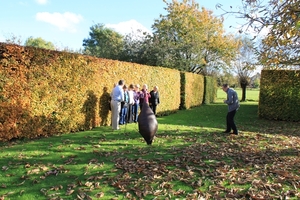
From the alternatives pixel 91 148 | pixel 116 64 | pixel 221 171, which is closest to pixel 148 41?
pixel 116 64

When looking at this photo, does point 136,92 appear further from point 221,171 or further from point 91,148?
point 221,171

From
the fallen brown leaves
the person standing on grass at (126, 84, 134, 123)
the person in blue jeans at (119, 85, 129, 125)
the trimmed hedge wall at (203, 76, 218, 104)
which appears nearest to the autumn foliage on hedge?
the person in blue jeans at (119, 85, 129, 125)

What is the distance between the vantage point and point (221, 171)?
5.97 meters

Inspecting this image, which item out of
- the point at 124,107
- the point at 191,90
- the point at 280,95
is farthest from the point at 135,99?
the point at 191,90

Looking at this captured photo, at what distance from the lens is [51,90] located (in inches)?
372

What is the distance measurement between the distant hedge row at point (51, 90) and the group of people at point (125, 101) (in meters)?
0.82

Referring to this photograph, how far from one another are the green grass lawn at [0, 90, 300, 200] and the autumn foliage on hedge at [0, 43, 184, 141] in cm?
69

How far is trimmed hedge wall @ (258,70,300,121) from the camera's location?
1683 cm

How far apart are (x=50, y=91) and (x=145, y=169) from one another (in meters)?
5.19

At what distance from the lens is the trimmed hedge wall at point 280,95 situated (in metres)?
16.8

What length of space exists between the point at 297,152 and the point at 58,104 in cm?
813

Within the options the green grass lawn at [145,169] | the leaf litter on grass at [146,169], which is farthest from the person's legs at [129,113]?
the leaf litter on grass at [146,169]

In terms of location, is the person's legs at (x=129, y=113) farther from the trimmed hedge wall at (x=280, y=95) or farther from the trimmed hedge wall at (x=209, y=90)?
the trimmed hedge wall at (x=209, y=90)

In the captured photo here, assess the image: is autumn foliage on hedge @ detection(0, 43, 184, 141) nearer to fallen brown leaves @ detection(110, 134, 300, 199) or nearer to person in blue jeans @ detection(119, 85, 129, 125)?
person in blue jeans @ detection(119, 85, 129, 125)
